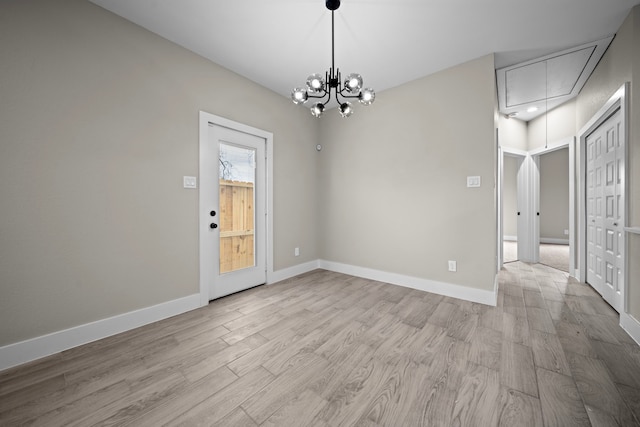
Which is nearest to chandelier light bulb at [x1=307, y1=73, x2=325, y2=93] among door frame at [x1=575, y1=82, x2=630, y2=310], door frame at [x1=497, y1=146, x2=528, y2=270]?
door frame at [x1=575, y1=82, x2=630, y2=310]

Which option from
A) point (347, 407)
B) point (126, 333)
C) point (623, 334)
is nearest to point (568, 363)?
point (623, 334)

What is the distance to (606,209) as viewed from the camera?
286cm

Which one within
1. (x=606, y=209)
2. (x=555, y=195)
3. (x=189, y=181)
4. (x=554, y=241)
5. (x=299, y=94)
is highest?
(x=299, y=94)

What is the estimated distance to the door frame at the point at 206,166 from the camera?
8.93 ft

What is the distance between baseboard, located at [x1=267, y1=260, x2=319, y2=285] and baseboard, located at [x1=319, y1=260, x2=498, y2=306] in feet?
0.94

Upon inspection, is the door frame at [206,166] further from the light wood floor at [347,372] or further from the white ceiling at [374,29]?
the white ceiling at [374,29]

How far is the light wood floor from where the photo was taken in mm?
1314

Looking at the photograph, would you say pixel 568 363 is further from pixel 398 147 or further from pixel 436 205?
pixel 398 147

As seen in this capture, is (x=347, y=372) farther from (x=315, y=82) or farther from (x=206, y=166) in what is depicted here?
(x=206, y=166)

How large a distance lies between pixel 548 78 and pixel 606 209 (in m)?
1.85

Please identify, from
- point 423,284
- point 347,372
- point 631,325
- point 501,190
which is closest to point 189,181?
point 347,372

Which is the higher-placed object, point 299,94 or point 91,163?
point 299,94

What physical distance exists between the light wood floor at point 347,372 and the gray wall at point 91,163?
44cm

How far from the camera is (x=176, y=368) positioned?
169 centimetres
